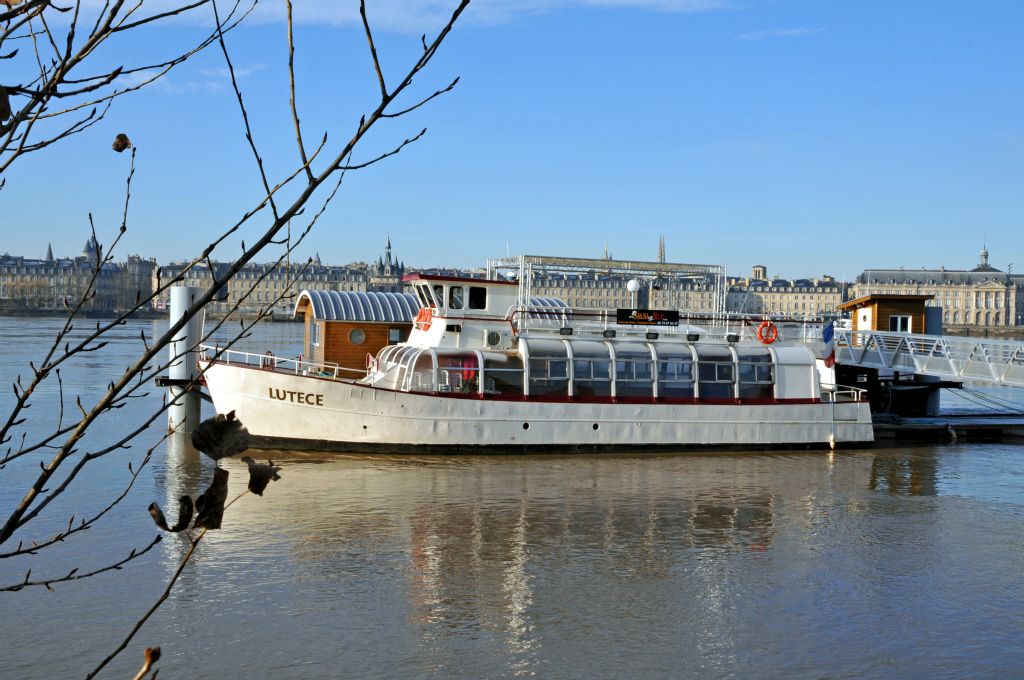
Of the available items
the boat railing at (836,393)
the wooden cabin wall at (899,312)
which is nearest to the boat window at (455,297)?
the boat railing at (836,393)

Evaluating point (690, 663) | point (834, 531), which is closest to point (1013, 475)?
point (834, 531)

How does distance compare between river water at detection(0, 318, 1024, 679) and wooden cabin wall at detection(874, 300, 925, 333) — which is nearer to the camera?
river water at detection(0, 318, 1024, 679)

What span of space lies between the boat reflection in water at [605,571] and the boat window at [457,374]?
2.41 metres

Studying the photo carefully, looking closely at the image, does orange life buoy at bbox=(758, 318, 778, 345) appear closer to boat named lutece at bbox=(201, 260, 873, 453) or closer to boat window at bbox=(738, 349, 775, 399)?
boat named lutece at bbox=(201, 260, 873, 453)

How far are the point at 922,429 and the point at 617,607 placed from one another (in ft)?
72.2

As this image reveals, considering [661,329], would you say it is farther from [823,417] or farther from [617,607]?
[617,607]

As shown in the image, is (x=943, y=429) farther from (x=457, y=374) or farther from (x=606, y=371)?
(x=457, y=374)

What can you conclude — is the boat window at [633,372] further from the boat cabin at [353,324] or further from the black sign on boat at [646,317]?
the boat cabin at [353,324]

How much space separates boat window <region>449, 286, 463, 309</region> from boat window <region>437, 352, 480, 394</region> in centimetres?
246

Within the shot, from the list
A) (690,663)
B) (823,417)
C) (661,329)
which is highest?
(661,329)

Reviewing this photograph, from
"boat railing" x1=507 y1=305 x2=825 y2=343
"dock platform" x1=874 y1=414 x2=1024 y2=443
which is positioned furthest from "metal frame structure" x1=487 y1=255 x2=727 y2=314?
A: "dock platform" x1=874 y1=414 x2=1024 y2=443

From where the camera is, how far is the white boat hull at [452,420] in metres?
25.6

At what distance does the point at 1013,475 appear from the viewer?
26312mm

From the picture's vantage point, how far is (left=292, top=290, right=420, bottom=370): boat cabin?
32062mm
